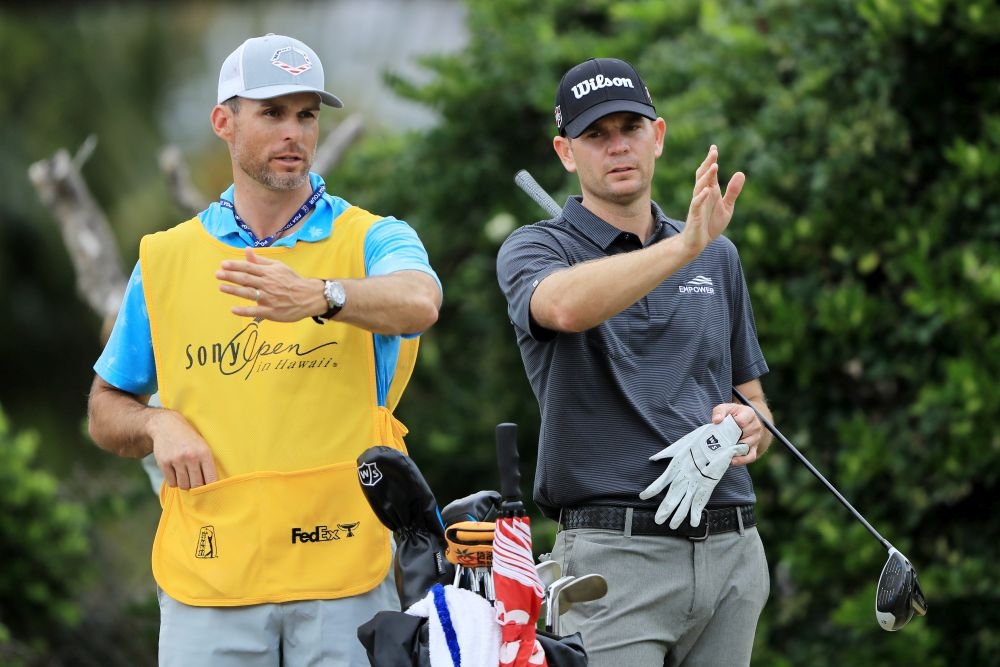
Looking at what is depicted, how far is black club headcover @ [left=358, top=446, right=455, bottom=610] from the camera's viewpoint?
3.21 metres

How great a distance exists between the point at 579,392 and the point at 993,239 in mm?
3111

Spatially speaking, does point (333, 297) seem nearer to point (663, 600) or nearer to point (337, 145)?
point (663, 600)

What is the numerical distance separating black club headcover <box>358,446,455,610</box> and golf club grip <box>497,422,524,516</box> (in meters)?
0.31

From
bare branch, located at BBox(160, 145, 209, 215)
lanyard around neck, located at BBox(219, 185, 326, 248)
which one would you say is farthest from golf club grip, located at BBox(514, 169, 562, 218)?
bare branch, located at BBox(160, 145, 209, 215)

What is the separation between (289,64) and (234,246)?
18.5 inches

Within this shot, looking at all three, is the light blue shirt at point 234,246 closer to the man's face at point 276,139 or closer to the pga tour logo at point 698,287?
the man's face at point 276,139

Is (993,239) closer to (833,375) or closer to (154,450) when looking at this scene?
(833,375)

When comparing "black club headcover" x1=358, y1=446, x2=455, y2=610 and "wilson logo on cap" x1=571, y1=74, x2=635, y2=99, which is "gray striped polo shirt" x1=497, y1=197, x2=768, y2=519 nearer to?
"wilson logo on cap" x1=571, y1=74, x2=635, y2=99

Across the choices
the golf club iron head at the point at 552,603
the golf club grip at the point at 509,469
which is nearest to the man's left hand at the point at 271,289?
the golf club grip at the point at 509,469

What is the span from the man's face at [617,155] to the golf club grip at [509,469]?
2.98 feet

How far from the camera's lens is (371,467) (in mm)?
3221

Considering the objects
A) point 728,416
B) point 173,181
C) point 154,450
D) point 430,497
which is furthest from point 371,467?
point 173,181

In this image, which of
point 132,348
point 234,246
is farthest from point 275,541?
point 234,246

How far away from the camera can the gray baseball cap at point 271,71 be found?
3.54 meters
